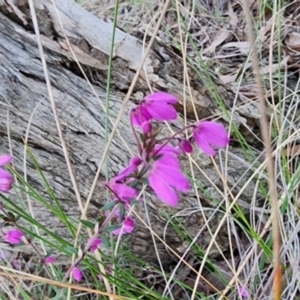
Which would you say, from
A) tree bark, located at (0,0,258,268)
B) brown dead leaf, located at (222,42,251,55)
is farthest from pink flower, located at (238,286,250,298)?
brown dead leaf, located at (222,42,251,55)

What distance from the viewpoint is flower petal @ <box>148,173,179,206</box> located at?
0.47 metres

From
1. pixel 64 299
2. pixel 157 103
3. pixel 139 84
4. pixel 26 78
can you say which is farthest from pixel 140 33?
pixel 157 103

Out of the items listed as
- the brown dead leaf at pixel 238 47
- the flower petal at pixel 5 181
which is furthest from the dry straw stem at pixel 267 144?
the brown dead leaf at pixel 238 47

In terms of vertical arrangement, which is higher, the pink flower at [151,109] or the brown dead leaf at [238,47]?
the pink flower at [151,109]

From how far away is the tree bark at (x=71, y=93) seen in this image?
0.95 m

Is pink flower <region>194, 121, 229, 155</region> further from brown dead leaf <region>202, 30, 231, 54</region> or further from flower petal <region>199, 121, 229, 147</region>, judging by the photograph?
brown dead leaf <region>202, 30, 231, 54</region>

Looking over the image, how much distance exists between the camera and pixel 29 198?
100 centimetres

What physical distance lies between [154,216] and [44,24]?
43 centimetres

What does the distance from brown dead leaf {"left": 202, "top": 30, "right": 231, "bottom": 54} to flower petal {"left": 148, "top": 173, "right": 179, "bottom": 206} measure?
1147 millimetres

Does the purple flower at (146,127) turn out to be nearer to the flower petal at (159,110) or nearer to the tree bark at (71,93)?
the flower petal at (159,110)

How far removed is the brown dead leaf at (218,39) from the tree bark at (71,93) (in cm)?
46

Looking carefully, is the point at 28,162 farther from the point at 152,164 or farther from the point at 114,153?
the point at 152,164

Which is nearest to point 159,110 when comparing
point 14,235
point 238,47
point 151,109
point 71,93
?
point 151,109

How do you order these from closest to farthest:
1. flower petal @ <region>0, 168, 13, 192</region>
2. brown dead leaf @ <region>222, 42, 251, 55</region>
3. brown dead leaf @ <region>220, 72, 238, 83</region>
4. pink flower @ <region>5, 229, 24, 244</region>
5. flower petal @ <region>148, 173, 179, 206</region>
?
flower petal @ <region>148, 173, 179, 206</region> → flower petal @ <region>0, 168, 13, 192</region> → pink flower @ <region>5, 229, 24, 244</region> → brown dead leaf @ <region>220, 72, 238, 83</region> → brown dead leaf @ <region>222, 42, 251, 55</region>
